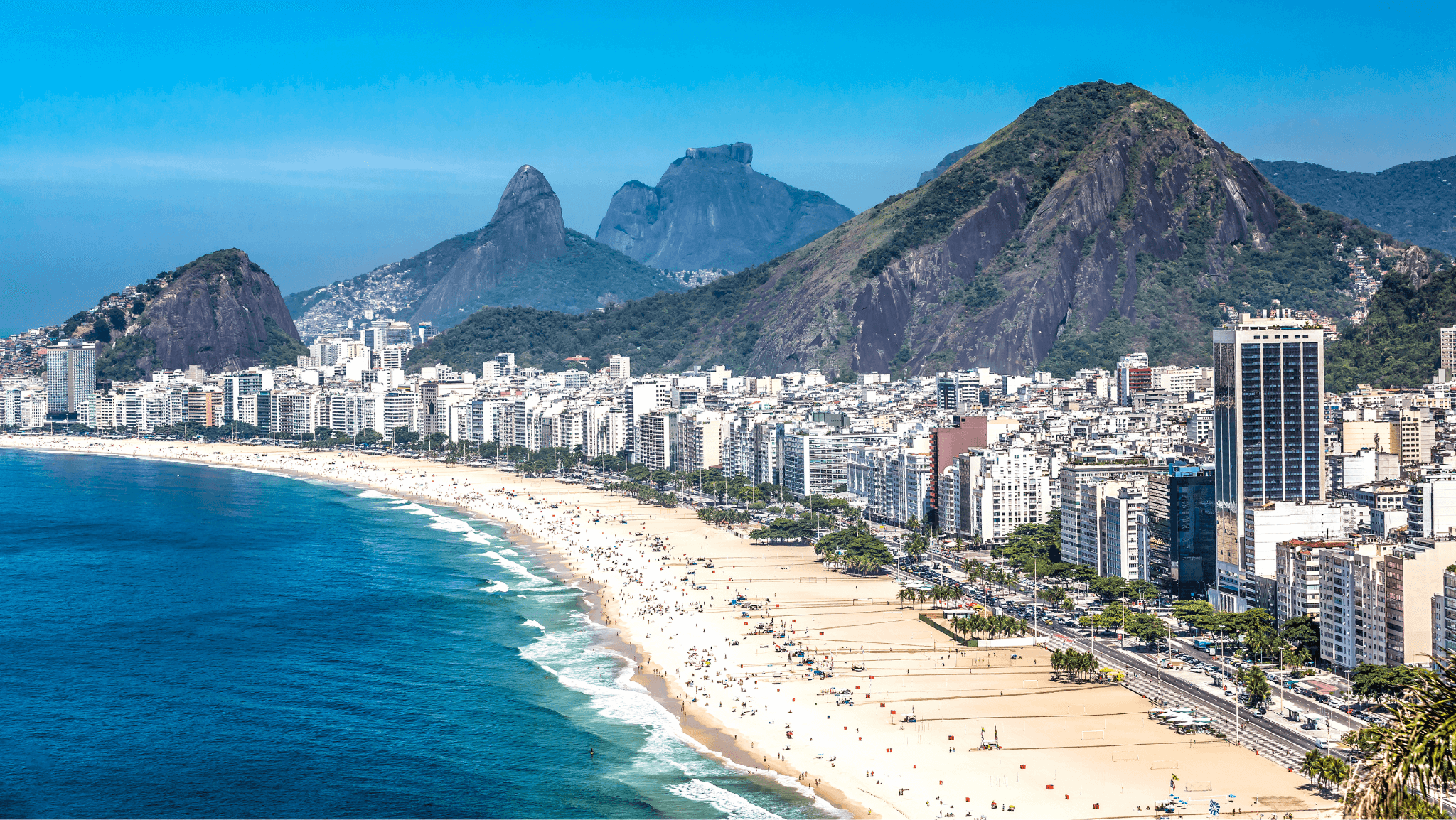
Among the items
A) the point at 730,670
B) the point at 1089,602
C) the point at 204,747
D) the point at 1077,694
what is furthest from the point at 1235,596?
the point at 204,747

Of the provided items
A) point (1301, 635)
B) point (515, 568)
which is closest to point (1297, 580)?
point (1301, 635)

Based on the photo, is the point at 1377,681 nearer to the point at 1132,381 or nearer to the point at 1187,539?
the point at 1187,539

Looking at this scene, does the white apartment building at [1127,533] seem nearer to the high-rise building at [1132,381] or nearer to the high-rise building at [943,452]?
the high-rise building at [943,452]

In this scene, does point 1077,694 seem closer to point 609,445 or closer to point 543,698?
point 543,698

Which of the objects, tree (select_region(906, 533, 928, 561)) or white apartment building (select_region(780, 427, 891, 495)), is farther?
white apartment building (select_region(780, 427, 891, 495))

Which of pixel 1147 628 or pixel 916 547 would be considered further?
pixel 916 547

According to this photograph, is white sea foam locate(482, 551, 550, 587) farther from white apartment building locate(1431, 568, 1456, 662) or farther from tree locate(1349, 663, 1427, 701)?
white apartment building locate(1431, 568, 1456, 662)

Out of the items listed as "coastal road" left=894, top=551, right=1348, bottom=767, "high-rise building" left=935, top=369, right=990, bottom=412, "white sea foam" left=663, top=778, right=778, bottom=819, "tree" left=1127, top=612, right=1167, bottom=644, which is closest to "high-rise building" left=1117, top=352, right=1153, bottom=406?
"high-rise building" left=935, top=369, right=990, bottom=412

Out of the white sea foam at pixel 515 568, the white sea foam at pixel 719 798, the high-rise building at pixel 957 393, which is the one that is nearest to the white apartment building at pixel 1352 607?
the white sea foam at pixel 719 798
